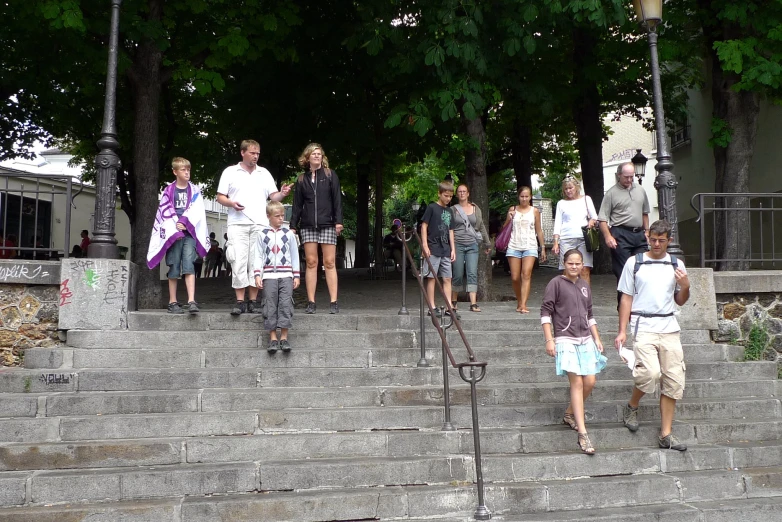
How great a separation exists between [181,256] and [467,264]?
369 cm

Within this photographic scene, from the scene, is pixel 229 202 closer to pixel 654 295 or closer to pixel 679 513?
pixel 654 295

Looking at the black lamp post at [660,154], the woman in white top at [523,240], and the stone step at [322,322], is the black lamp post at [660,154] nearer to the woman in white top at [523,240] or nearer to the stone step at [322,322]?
the stone step at [322,322]

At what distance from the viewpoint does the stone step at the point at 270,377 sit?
269 inches

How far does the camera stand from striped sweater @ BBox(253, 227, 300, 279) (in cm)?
738

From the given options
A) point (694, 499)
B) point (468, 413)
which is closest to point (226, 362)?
point (468, 413)

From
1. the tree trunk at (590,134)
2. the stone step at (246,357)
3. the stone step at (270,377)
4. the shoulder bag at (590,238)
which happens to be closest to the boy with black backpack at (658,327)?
the stone step at (270,377)

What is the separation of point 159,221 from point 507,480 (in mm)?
4718

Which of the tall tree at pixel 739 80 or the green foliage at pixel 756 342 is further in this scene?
the tall tree at pixel 739 80

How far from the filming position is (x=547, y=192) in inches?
2084

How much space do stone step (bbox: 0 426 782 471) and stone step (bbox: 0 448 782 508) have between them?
13 cm

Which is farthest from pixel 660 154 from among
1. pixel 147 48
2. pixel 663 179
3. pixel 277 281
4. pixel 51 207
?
pixel 147 48

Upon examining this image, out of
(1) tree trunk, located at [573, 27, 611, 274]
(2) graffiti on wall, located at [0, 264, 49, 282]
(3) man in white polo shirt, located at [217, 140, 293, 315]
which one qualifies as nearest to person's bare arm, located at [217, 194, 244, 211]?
(3) man in white polo shirt, located at [217, 140, 293, 315]

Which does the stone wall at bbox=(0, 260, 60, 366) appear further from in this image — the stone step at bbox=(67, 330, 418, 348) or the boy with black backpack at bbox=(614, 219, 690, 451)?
the boy with black backpack at bbox=(614, 219, 690, 451)

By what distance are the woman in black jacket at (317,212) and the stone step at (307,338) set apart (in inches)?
32.9
